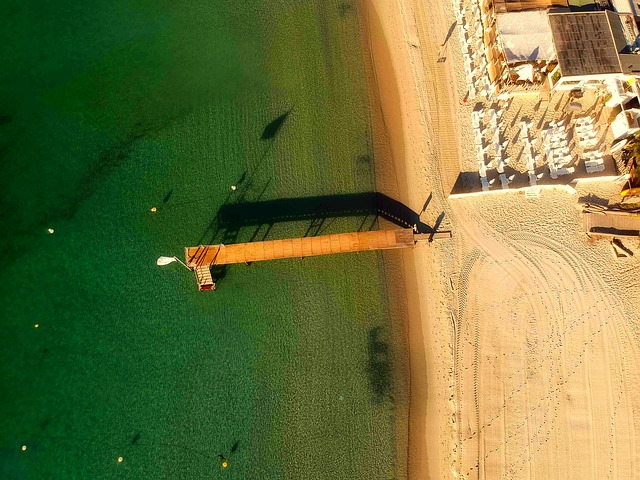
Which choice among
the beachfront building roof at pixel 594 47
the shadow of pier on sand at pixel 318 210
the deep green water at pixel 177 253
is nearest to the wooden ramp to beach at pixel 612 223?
the beachfront building roof at pixel 594 47

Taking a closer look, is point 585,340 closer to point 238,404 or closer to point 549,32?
point 549,32

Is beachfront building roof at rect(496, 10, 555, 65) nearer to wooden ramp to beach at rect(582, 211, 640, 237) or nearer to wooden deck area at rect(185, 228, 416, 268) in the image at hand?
wooden ramp to beach at rect(582, 211, 640, 237)

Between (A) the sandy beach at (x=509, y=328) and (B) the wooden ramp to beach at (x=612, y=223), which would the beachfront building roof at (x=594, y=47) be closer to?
(A) the sandy beach at (x=509, y=328)

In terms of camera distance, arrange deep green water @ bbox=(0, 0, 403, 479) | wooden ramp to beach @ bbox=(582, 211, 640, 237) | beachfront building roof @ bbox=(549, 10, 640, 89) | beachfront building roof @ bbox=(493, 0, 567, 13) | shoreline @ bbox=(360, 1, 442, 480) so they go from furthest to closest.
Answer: beachfront building roof @ bbox=(493, 0, 567, 13), wooden ramp to beach @ bbox=(582, 211, 640, 237), beachfront building roof @ bbox=(549, 10, 640, 89), shoreline @ bbox=(360, 1, 442, 480), deep green water @ bbox=(0, 0, 403, 479)

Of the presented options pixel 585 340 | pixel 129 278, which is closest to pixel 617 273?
pixel 585 340

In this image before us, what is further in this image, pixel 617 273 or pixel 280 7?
pixel 280 7

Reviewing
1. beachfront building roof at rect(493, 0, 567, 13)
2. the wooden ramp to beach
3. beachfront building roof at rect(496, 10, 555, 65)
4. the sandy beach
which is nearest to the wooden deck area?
the sandy beach

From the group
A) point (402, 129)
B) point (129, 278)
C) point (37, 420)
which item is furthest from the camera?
point (402, 129)
